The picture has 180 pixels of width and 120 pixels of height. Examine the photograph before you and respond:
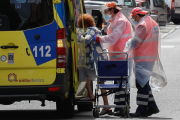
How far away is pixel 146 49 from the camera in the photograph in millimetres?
7062

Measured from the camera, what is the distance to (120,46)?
24.1 ft

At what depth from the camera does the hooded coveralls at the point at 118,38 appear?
23.5 feet

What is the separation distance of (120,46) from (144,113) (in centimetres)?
112

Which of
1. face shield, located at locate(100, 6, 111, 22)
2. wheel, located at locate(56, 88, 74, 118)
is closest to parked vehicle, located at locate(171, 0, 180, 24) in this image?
face shield, located at locate(100, 6, 111, 22)

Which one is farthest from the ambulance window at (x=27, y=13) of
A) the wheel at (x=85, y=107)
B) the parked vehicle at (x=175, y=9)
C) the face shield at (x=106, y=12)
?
the parked vehicle at (x=175, y=9)

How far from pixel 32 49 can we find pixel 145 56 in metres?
2.01

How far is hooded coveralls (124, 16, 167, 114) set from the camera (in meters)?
7.00

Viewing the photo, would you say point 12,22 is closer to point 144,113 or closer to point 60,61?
point 60,61

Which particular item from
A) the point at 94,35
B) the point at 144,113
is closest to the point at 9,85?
the point at 94,35

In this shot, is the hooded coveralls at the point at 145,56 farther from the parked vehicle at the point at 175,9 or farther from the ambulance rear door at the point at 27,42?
the parked vehicle at the point at 175,9

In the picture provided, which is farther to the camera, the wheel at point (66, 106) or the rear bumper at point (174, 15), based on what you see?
the rear bumper at point (174, 15)

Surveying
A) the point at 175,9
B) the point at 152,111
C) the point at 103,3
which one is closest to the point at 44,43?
the point at 152,111

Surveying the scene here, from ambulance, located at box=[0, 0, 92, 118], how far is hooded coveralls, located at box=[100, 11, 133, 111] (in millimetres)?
1373

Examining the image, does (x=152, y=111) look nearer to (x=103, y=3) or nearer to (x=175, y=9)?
(x=103, y=3)
